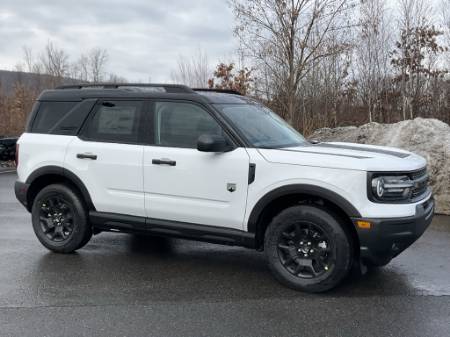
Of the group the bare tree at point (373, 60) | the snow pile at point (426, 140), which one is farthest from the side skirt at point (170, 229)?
the bare tree at point (373, 60)

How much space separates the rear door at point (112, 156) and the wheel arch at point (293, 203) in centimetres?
125

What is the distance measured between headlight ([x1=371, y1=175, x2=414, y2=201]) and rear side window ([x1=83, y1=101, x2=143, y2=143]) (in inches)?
97.0

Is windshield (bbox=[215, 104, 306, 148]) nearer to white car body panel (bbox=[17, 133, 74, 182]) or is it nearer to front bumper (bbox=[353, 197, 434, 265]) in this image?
front bumper (bbox=[353, 197, 434, 265])

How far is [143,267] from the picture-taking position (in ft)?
17.4

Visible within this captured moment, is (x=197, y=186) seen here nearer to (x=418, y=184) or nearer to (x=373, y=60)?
(x=418, y=184)

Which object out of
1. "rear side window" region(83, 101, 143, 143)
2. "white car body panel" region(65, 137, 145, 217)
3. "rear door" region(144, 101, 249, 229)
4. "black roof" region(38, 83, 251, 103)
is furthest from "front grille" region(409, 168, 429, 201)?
"rear side window" region(83, 101, 143, 143)

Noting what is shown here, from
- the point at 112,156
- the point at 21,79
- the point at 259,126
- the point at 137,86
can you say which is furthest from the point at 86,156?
the point at 21,79

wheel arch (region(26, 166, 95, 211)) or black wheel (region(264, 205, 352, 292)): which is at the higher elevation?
wheel arch (region(26, 166, 95, 211))

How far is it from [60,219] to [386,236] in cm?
366

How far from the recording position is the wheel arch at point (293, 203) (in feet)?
14.2

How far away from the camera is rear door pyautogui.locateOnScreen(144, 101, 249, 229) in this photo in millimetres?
4703

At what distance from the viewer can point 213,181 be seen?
4.76m

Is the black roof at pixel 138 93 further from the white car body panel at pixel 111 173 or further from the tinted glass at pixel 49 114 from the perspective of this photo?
the white car body panel at pixel 111 173

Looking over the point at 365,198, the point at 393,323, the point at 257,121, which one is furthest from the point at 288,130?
the point at 393,323
